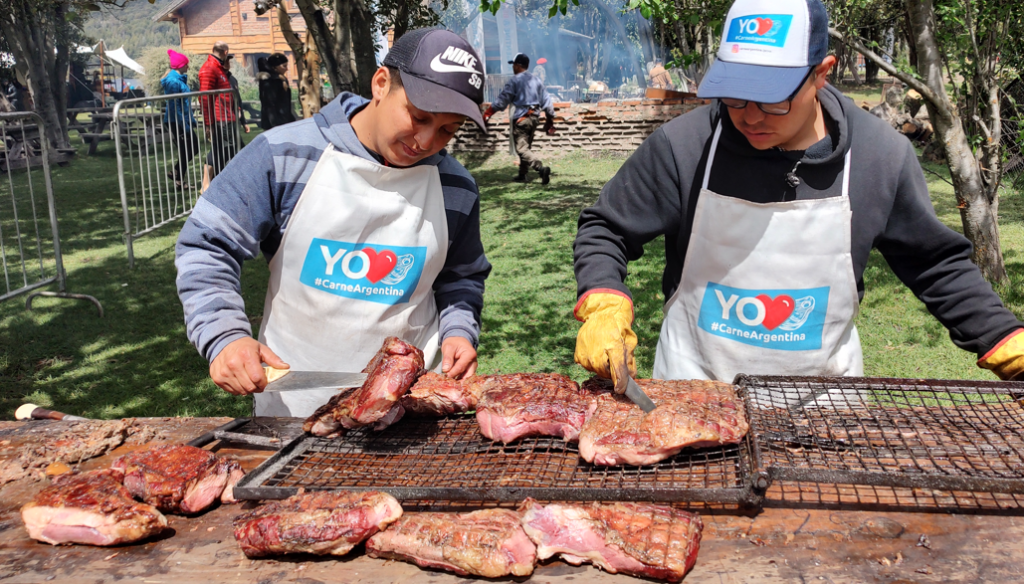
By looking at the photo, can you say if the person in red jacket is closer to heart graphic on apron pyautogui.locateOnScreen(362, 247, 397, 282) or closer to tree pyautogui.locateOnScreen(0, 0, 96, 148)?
heart graphic on apron pyautogui.locateOnScreen(362, 247, 397, 282)

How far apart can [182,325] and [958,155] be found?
754 centimetres

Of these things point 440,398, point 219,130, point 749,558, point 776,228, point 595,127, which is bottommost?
point 749,558

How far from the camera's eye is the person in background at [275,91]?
1708 cm

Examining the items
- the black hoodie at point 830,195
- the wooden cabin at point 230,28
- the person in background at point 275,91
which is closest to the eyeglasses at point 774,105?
the black hoodie at point 830,195

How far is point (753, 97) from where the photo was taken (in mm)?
2416

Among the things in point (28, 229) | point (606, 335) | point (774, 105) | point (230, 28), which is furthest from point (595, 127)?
point (230, 28)

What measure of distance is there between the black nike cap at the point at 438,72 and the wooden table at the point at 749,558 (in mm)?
1541

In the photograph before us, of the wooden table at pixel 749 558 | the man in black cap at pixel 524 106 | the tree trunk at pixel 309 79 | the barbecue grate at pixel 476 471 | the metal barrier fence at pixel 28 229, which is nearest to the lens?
the wooden table at pixel 749 558

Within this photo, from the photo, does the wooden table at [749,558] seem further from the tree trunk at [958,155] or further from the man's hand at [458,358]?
the tree trunk at [958,155]

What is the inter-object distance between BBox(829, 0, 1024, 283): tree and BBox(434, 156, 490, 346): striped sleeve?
4.37 m

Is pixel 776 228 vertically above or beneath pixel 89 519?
above

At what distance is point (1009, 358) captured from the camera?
262cm

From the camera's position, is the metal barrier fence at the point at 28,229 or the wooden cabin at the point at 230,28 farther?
the wooden cabin at the point at 230,28

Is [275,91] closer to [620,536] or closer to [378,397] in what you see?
[378,397]
